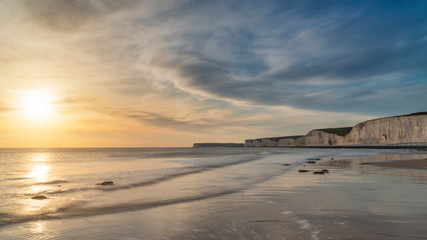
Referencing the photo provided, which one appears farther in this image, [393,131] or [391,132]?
[391,132]

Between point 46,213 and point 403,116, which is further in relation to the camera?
point 403,116

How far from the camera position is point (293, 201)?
9.94 meters

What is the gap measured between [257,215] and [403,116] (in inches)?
4685

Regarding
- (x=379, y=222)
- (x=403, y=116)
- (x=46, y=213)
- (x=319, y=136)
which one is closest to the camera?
(x=379, y=222)

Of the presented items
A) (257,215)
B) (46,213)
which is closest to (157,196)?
(46,213)

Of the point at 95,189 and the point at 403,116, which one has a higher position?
the point at 403,116

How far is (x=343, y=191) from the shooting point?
11.8 meters

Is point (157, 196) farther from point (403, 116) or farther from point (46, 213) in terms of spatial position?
point (403, 116)

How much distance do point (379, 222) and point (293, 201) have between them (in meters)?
3.31

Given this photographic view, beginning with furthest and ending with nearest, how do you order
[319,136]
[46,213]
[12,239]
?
[319,136] → [46,213] → [12,239]

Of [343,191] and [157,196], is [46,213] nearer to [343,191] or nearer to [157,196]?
[157,196]

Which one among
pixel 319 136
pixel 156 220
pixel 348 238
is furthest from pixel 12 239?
pixel 319 136

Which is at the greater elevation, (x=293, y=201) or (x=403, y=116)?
(x=403, y=116)

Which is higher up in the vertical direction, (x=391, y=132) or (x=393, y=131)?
(x=393, y=131)
